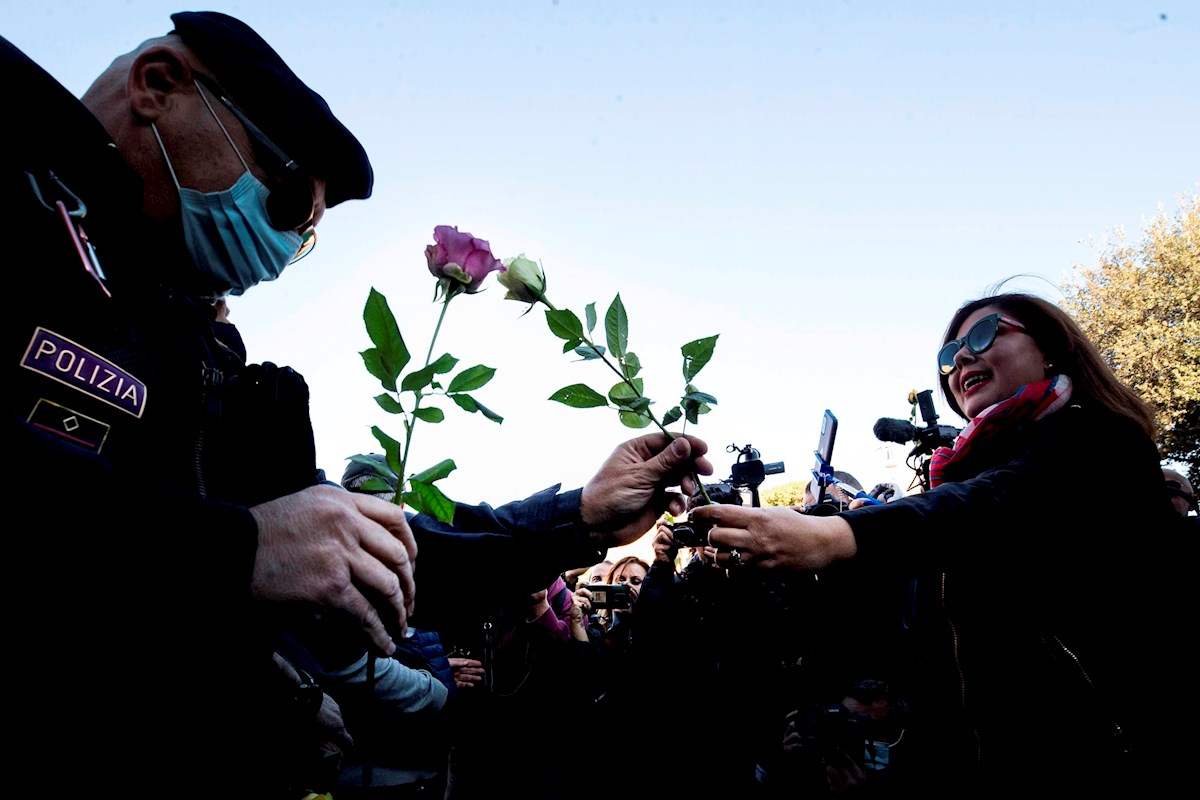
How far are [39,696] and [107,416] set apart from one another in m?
0.38

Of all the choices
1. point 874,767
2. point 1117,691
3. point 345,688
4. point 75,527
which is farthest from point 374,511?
point 874,767

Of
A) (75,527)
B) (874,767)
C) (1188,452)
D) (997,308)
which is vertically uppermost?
(1188,452)

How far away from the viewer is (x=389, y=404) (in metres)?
1.27

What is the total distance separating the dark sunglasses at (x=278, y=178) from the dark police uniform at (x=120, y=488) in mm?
302

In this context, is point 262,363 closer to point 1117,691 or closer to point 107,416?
point 107,416

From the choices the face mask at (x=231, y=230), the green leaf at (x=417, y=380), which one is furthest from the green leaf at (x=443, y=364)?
the face mask at (x=231, y=230)

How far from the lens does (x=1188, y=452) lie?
1602 centimetres

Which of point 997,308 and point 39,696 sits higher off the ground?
point 997,308

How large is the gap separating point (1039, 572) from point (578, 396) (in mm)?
1597

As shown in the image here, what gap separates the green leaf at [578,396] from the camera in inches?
58.9

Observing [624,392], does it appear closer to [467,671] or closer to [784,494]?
[467,671]

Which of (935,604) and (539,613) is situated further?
(539,613)

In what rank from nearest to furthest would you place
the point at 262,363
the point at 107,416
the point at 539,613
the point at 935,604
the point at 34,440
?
the point at 34,440, the point at 107,416, the point at 262,363, the point at 935,604, the point at 539,613

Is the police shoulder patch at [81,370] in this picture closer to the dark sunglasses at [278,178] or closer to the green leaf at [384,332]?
the green leaf at [384,332]
